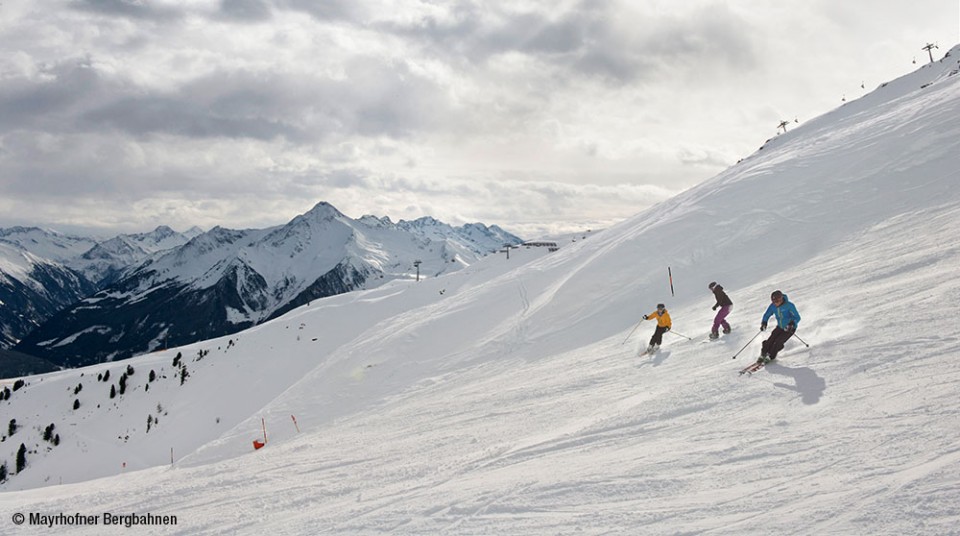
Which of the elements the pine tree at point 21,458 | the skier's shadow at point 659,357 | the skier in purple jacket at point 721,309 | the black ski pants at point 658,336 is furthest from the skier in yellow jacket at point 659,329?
the pine tree at point 21,458

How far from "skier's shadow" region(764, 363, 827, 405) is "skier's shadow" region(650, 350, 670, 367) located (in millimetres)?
3917

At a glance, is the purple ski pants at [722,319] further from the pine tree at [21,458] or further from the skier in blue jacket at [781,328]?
the pine tree at [21,458]

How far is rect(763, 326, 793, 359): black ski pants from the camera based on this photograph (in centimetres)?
1214

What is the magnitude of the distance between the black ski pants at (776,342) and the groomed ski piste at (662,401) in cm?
26

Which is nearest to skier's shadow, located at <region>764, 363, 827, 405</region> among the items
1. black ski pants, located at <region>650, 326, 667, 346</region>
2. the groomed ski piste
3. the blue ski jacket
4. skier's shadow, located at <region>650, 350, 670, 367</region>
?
the groomed ski piste

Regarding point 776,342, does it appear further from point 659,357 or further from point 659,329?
→ point 659,329

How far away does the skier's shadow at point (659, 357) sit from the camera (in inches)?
615

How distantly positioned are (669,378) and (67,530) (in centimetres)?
1615

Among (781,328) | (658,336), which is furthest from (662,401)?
(658,336)

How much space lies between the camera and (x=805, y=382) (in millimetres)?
10492

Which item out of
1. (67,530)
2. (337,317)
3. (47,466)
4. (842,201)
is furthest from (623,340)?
(47,466)

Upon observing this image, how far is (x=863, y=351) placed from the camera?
11.1 metres

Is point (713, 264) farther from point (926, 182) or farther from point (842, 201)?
point (926, 182)

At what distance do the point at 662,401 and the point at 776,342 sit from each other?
3257mm
